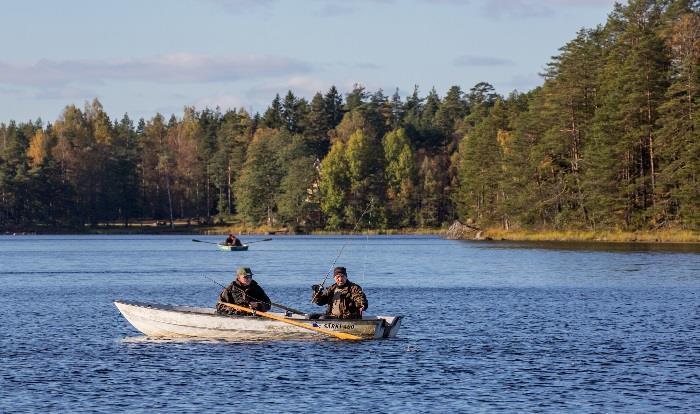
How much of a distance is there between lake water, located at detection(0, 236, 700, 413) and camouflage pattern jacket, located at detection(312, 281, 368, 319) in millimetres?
969

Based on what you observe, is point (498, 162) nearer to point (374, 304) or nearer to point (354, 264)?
point (354, 264)

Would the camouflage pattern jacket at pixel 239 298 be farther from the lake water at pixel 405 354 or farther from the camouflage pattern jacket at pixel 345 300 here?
the camouflage pattern jacket at pixel 345 300

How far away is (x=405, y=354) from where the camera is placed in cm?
3394

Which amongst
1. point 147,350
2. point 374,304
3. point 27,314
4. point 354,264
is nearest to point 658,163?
point 354,264

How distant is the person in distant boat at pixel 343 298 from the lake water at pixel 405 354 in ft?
3.19

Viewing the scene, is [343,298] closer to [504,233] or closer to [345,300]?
Result: [345,300]

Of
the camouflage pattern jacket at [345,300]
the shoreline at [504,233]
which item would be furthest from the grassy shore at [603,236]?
the camouflage pattern jacket at [345,300]

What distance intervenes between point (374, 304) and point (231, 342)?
16.8 meters

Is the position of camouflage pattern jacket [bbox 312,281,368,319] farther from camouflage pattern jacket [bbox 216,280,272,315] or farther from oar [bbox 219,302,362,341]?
camouflage pattern jacket [bbox 216,280,272,315]

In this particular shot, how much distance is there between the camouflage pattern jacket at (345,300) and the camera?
119ft

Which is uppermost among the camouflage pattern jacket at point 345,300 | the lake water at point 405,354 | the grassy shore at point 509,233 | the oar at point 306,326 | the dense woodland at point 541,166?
the dense woodland at point 541,166

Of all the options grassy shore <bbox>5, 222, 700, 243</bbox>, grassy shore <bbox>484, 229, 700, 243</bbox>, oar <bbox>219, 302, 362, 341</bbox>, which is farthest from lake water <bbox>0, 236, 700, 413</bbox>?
grassy shore <bbox>5, 222, 700, 243</bbox>

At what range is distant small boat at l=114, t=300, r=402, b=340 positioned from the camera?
36188mm

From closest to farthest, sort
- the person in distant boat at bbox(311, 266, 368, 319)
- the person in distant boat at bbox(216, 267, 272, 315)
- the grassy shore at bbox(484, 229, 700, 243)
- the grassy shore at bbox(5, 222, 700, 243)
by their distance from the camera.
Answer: the person in distant boat at bbox(311, 266, 368, 319) → the person in distant boat at bbox(216, 267, 272, 315) → the grassy shore at bbox(484, 229, 700, 243) → the grassy shore at bbox(5, 222, 700, 243)
